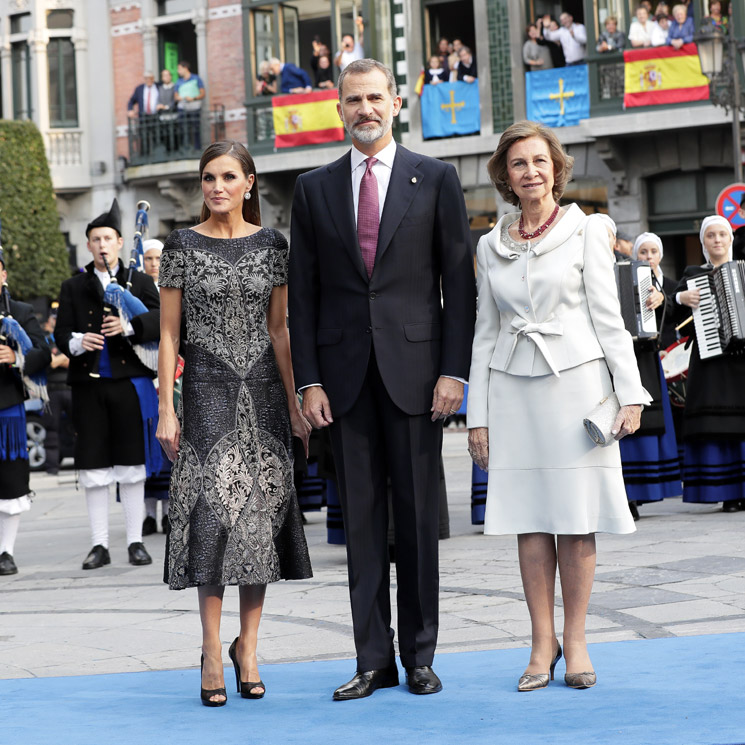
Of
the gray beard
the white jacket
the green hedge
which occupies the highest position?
the green hedge

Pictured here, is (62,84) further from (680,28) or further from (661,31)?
(680,28)

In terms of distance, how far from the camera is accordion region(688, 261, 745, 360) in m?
10.9

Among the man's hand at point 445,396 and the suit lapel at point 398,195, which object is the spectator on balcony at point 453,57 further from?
the man's hand at point 445,396

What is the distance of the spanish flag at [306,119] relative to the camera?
2855 centimetres

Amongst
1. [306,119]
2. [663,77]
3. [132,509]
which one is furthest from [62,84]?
[132,509]

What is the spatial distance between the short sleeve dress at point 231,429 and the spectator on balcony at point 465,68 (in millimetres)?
22369

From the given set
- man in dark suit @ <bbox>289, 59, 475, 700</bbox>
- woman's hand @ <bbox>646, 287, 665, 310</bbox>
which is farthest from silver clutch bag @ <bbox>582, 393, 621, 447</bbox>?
woman's hand @ <bbox>646, 287, 665, 310</bbox>

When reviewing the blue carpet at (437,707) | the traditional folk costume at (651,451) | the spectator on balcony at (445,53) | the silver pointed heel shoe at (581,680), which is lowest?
the blue carpet at (437,707)

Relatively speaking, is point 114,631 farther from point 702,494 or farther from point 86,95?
point 86,95

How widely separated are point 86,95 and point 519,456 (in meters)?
28.8

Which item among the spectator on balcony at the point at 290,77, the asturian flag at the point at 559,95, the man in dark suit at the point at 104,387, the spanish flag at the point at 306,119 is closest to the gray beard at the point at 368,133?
the man in dark suit at the point at 104,387

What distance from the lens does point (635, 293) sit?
32.8 ft

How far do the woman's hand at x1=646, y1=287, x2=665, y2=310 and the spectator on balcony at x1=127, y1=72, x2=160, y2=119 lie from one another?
21.5 m

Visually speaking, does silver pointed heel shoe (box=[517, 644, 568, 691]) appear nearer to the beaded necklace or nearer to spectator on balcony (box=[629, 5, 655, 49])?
the beaded necklace
